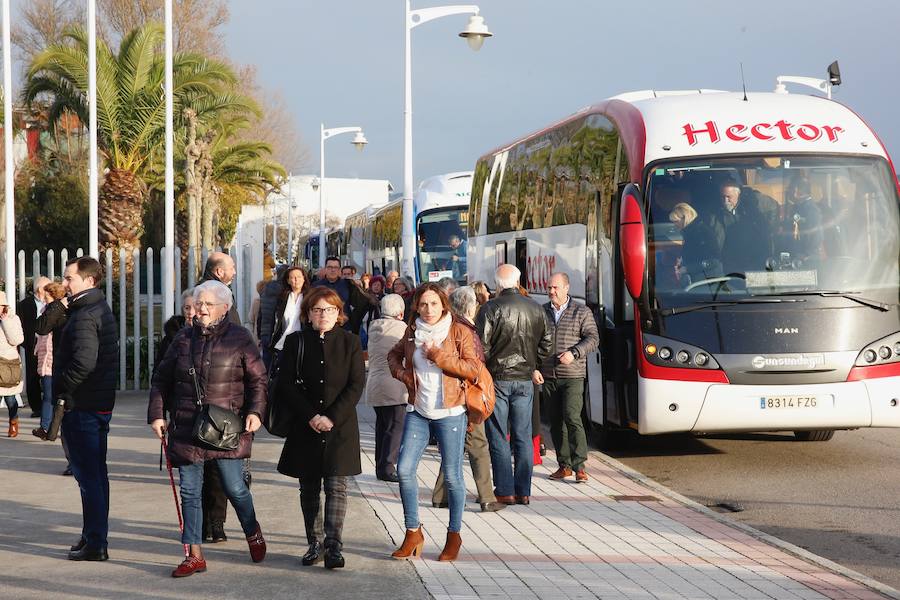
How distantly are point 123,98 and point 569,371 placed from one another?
22.3 meters

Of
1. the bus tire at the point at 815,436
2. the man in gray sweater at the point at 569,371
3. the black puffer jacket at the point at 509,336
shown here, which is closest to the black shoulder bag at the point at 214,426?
the black puffer jacket at the point at 509,336

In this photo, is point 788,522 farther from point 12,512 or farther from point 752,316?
point 12,512

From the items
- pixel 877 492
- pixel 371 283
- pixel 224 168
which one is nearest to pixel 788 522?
pixel 877 492

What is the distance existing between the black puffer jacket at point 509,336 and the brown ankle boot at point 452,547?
2198 mm

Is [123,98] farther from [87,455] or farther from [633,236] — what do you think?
[87,455]

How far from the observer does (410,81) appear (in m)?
28.6

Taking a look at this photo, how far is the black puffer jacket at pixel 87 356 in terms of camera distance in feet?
25.7

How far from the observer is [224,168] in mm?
40188

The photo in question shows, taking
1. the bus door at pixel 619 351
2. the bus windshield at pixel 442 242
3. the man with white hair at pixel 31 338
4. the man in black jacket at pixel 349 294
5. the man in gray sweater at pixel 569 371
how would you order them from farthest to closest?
1. the bus windshield at pixel 442 242
2. the man in black jacket at pixel 349 294
3. the man with white hair at pixel 31 338
4. the bus door at pixel 619 351
5. the man in gray sweater at pixel 569 371

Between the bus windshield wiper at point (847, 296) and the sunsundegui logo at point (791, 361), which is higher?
the bus windshield wiper at point (847, 296)

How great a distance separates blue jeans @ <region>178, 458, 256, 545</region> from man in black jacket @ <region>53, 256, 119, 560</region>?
2.60 feet

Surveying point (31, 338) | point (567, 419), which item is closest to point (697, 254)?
point (567, 419)

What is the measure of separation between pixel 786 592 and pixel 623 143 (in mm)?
6657

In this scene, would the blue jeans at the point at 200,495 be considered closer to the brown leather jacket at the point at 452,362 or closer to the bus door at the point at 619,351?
the brown leather jacket at the point at 452,362
